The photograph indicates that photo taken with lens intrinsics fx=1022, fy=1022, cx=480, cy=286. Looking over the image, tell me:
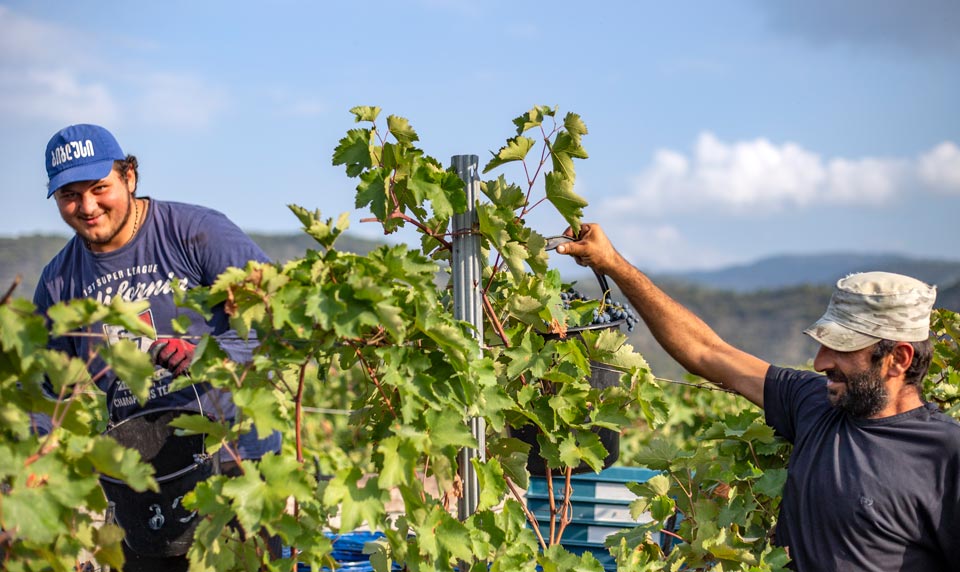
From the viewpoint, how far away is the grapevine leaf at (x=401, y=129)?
2.31 meters

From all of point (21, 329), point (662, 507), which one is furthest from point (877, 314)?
point (21, 329)

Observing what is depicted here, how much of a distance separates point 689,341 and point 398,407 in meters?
1.11

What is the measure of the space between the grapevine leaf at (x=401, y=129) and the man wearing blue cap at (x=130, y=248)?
0.73 m

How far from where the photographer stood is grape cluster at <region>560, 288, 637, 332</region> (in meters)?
2.79

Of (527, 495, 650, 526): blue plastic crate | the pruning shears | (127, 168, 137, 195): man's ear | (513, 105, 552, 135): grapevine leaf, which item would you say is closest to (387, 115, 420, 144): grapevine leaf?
(513, 105, 552, 135): grapevine leaf

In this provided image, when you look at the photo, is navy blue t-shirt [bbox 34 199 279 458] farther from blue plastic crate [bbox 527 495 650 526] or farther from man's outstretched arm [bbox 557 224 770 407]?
blue plastic crate [bbox 527 495 650 526]

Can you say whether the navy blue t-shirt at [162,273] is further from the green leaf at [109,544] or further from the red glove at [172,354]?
the green leaf at [109,544]

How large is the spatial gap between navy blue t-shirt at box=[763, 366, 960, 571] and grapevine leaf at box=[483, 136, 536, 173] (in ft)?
3.66

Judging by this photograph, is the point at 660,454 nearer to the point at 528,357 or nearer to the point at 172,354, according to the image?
the point at 528,357

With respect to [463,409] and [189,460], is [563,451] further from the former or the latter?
[189,460]

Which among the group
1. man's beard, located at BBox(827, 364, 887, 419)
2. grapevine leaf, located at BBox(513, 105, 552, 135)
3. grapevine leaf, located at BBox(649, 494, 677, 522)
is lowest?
grapevine leaf, located at BBox(649, 494, 677, 522)

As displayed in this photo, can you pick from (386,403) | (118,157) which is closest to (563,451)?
(386,403)

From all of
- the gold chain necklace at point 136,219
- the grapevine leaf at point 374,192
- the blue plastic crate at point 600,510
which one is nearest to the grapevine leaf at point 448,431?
the grapevine leaf at point 374,192

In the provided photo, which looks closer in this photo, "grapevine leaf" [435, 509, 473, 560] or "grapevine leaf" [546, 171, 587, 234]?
"grapevine leaf" [435, 509, 473, 560]
